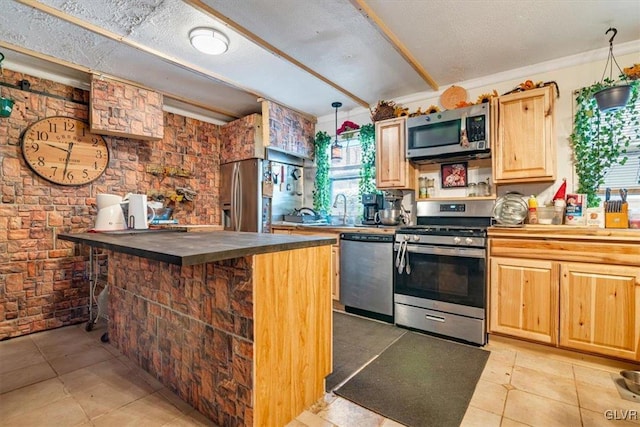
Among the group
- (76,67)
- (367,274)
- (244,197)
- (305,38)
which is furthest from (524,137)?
(76,67)

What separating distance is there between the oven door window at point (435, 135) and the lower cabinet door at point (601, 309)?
1.46 meters

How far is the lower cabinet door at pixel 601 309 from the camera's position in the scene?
75.5 inches

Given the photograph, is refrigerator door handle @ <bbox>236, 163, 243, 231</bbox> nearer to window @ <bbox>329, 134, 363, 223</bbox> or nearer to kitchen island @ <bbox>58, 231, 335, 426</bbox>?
window @ <bbox>329, 134, 363, 223</bbox>

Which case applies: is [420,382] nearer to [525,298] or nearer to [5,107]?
[525,298]

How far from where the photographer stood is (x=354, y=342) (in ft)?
8.18

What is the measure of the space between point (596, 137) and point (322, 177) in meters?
2.96

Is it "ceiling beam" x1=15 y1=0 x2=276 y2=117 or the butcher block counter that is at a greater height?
"ceiling beam" x1=15 y1=0 x2=276 y2=117

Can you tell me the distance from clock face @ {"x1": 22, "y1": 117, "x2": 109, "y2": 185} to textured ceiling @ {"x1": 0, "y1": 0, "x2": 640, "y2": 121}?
552 millimetres

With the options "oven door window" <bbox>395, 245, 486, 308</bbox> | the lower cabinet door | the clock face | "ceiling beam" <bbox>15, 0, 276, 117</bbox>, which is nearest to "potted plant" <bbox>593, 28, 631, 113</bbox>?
the lower cabinet door

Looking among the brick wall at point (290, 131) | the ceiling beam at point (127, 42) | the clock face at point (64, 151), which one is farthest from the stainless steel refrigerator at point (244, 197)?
the clock face at point (64, 151)

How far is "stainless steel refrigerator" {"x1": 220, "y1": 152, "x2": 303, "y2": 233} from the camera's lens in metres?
3.92

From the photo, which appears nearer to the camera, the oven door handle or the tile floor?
the tile floor

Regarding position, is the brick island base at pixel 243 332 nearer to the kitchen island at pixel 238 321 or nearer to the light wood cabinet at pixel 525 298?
the kitchen island at pixel 238 321

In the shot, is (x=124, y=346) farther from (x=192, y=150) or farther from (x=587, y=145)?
(x=587, y=145)
